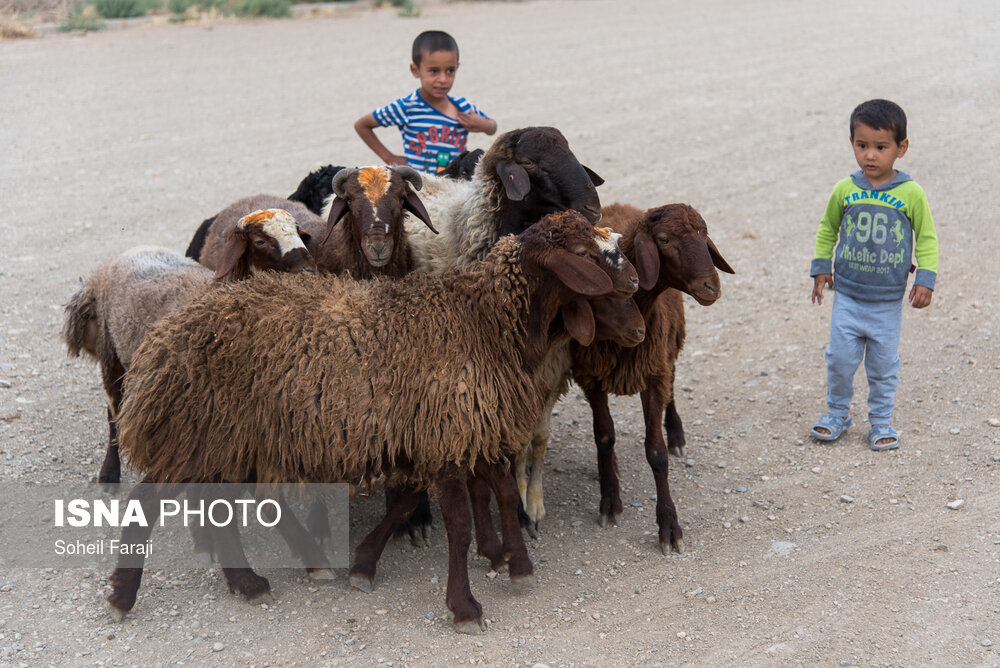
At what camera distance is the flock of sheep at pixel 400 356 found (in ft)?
15.7

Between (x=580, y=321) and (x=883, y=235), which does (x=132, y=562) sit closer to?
(x=580, y=321)

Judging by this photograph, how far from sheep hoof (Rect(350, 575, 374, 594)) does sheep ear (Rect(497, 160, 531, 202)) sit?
2139 mm

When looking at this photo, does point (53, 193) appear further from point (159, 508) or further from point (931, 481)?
point (931, 481)

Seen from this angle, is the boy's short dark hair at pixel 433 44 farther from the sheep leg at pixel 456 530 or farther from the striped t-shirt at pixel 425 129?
the sheep leg at pixel 456 530

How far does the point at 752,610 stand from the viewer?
16.1 ft

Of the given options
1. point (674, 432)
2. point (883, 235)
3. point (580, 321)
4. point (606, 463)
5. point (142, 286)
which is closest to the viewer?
point (580, 321)

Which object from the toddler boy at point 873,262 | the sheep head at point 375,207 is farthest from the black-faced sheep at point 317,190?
the toddler boy at point 873,262

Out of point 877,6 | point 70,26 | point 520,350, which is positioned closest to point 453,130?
point 520,350

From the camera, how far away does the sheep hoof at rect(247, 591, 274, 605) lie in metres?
4.97

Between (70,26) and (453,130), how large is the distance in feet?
53.0

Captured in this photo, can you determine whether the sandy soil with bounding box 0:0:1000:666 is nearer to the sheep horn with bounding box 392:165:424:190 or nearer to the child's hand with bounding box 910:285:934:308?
the child's hand with bounding box 910:285:934:308

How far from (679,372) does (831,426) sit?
1.48 meters

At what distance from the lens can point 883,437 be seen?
6.48 meters

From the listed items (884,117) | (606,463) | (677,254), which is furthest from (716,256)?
(884,117)
